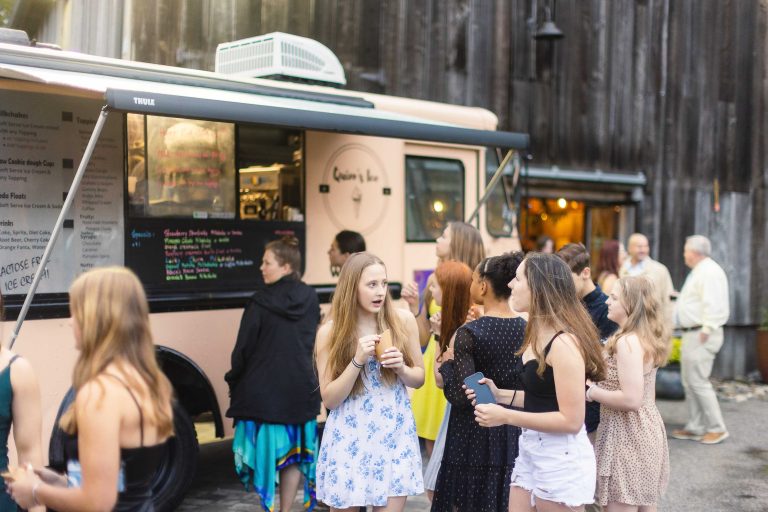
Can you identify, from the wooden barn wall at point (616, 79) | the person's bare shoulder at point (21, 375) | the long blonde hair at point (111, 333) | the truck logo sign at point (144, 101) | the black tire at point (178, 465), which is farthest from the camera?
the wooden barn wall at point (616, 79)

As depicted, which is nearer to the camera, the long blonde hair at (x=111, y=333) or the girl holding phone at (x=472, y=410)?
the long blonde hair at (x=111, y=333)

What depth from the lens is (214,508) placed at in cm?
634

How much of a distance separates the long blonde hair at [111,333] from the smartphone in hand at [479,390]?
1401 mm

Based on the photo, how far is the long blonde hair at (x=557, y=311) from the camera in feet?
12.2

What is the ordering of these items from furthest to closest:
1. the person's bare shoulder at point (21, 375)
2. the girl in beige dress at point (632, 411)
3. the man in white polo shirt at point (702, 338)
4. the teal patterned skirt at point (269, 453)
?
the man in white polo shirt at point (702, 338) < the teal patterned skirt at point (269, 453) < the girl in beige dress at point (632, 411) < the person's bare shoulder at point (21, 375)

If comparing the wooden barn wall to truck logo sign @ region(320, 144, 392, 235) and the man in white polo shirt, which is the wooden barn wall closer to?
truck logo sign @ region(320, 144, 392, 235)

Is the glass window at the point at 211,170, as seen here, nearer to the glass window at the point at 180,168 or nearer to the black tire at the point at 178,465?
the glass window at the point at 180,168

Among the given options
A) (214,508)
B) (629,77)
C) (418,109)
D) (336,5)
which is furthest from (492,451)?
(629,77)

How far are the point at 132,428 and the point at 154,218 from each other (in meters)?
3.41

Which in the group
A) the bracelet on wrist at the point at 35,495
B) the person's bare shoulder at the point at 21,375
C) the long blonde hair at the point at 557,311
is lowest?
the bracelet on wrist at the point at 35,495

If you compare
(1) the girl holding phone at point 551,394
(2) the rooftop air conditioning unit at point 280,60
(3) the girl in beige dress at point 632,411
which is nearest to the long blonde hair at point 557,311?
(1) the girl holding phone at point 551,394

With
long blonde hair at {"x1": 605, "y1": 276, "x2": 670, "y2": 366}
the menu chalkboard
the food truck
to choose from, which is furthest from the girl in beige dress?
the menu chalkboard

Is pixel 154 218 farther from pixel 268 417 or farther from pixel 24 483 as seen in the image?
pixel 24 483

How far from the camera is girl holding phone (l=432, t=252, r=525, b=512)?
416cm
